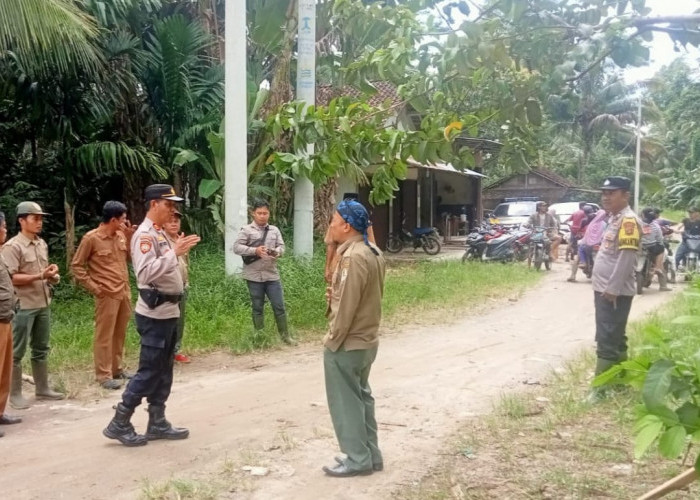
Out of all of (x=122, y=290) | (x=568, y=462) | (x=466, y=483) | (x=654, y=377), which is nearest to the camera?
(x=654, y=377)

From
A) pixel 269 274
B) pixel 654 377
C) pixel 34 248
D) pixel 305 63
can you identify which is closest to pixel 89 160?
pixel 305 63

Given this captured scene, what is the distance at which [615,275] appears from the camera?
547 centimetres

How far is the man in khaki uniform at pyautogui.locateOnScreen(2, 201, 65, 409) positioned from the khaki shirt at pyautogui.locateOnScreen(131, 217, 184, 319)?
1.46 metres

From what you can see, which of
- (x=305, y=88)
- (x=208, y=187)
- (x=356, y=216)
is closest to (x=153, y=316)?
(x=356, y=216)

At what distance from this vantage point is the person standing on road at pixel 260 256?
25.3ft

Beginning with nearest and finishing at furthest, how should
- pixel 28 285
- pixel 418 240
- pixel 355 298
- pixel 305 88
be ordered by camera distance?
pixel 355 298, pixel 28 285, pixel 305 88, pixel 418 240

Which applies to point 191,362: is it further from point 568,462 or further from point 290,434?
point 568,462

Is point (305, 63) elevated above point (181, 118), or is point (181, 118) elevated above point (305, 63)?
point (305, 63)

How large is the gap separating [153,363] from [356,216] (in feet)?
5.75

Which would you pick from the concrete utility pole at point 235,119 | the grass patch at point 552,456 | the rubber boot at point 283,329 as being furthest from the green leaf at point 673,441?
the concrete utility pole at point 235,119

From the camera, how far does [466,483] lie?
4.10m

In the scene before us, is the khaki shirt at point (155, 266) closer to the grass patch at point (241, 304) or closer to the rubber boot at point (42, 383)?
the rubber boot at point (42, 383)

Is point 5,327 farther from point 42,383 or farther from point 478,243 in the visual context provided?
point 478,243

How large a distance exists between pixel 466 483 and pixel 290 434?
145 cm
